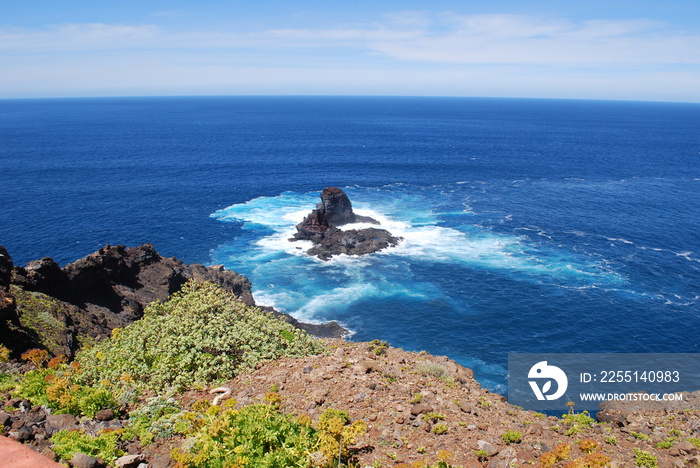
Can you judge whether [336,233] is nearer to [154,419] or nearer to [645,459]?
[154,419]

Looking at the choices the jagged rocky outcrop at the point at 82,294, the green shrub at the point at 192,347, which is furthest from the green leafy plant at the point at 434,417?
the jagged rocky outcrop at the point at 82,294

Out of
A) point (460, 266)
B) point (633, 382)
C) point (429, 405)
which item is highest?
point (429, 405)

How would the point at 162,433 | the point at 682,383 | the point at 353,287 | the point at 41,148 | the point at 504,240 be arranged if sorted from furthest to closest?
the point at 41,148
the point at 504,240
the point at 353,287
the point at 682,383
the point at 162,433

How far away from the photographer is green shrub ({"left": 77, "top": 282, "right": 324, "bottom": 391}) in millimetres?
19797

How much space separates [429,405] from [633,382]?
40.2 m

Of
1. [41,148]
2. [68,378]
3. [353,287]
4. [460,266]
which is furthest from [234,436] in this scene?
[41,148]

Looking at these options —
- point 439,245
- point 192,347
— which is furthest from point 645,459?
point 439,245

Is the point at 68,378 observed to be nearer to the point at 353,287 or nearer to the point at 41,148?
the point at 353,287

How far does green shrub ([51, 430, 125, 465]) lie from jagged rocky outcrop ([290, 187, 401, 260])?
62141mm

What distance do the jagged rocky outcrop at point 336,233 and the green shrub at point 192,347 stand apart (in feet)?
169

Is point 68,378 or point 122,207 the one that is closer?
point 68,378

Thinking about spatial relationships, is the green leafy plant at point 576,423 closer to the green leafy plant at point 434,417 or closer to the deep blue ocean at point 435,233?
the green leafy plant at point 434,417

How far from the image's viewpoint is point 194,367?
67.7ft

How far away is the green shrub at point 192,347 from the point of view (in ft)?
65.0
